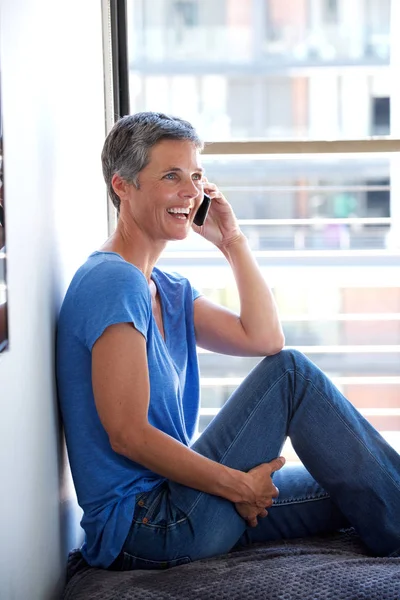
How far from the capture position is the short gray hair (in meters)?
1.82

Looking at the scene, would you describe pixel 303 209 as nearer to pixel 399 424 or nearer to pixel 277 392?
pixel 399 424

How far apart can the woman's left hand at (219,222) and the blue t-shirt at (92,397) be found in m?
0.43

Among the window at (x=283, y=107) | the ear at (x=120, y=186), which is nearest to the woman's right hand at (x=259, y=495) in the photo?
the ear at (x=120, y=186)

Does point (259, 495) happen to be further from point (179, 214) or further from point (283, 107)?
point (283, 107)

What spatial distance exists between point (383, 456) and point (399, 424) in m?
1.63

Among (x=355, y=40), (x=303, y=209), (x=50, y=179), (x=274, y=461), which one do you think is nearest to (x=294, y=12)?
(x=355, y=40)

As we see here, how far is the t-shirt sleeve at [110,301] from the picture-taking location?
1588 mm

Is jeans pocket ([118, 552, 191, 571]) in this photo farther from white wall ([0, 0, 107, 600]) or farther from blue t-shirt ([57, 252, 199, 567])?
white wall ([0, 0, 107, 600])

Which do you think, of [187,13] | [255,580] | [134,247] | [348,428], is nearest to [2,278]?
[134,247]

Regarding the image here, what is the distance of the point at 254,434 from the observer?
176 cm

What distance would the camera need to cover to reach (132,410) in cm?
158

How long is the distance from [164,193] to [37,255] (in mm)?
413

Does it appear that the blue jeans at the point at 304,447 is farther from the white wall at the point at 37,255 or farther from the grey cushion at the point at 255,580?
the white wall at the point at 37,255

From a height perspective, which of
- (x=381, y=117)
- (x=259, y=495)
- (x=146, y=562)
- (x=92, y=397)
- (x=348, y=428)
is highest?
(x=381, y=117)
